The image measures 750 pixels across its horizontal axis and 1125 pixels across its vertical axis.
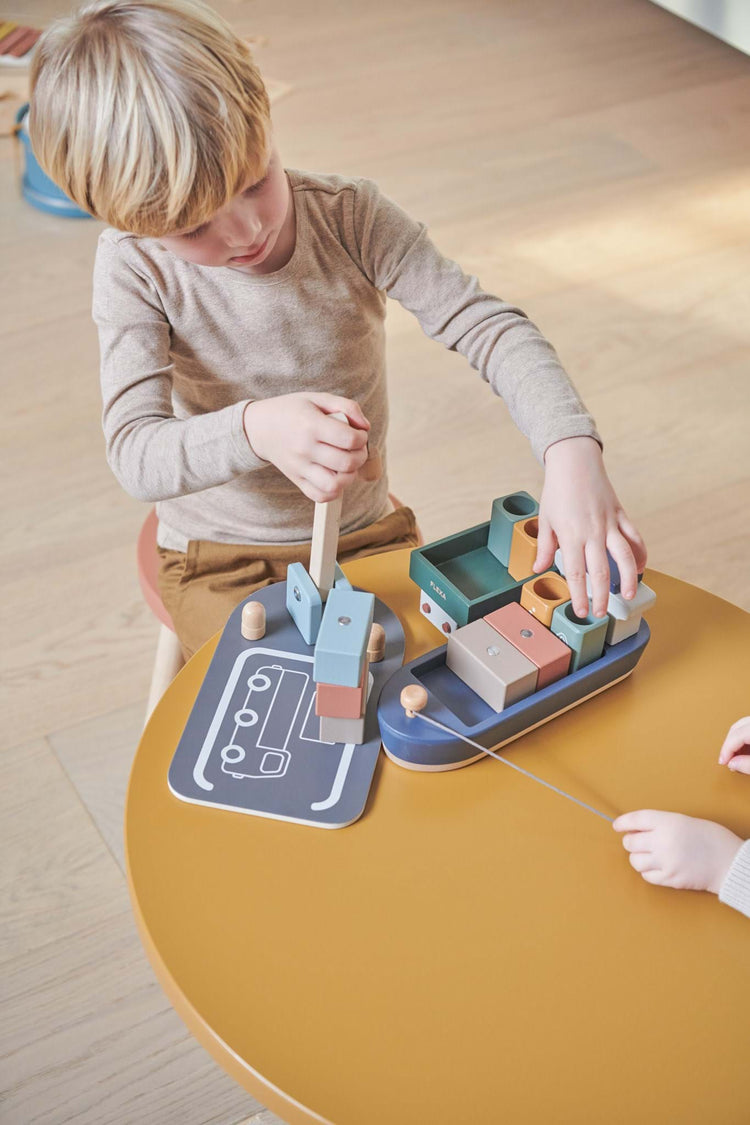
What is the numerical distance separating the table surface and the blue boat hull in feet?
0.05

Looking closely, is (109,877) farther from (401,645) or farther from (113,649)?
(401,645)

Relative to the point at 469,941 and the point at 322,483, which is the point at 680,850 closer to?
the point at 469,941

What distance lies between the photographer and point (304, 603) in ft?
2.57

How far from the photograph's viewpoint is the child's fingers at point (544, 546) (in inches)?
30.5

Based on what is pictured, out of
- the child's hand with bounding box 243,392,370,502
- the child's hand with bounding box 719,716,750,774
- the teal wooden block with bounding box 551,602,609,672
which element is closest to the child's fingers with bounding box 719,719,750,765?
the child's hand with bounding box 719,716,750,774

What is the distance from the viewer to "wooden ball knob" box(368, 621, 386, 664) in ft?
2.54

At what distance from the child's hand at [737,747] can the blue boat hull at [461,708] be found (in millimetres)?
84

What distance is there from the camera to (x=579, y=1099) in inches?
22.7

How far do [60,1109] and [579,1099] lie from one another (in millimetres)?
579

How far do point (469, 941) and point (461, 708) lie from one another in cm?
16

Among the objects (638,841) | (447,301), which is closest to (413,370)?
(447,301)

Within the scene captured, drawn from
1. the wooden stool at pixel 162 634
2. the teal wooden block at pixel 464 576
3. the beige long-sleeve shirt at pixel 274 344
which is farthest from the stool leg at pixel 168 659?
the teal wooden block at pixel 464 576

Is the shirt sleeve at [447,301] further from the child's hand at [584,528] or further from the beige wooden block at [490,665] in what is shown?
the beige wooden block at [490,665]

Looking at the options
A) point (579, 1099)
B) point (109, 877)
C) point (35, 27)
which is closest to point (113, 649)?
point (109, 877)
